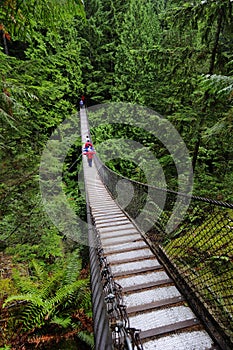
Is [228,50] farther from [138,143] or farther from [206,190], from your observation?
[138,143]

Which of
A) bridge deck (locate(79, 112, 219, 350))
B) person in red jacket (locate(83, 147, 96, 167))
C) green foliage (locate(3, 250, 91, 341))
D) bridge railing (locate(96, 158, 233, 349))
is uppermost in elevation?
person in red jacket (locate(83, 147, 96, 167))

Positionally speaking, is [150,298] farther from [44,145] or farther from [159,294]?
[44,145]

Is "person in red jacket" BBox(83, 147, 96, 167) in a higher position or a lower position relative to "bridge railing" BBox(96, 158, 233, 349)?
higher

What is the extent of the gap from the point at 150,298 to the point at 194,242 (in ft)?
4.38

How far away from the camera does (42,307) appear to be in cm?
280

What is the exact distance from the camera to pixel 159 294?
2043mm

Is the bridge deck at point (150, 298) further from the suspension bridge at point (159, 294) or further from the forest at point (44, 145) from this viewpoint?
the forest at point (44, 145)

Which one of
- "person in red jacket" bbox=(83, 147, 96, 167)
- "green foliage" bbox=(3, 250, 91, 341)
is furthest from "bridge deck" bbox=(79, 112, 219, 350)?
"person in red jacket" bbox=(83, 147, 96, 167)

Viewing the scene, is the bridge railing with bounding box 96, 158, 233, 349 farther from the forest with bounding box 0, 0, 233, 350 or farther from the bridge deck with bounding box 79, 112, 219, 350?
the forest with bounding box 0, 0, 233, 350

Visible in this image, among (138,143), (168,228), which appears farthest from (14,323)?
(138,143)

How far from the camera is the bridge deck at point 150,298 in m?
1.56

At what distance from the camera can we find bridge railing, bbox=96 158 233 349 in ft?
5.32

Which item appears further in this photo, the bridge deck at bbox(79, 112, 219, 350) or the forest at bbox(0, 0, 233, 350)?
the forest at bbox(0, 0, 233, 350)

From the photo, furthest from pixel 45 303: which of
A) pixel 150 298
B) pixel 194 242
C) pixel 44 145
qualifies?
pixel 44 145
